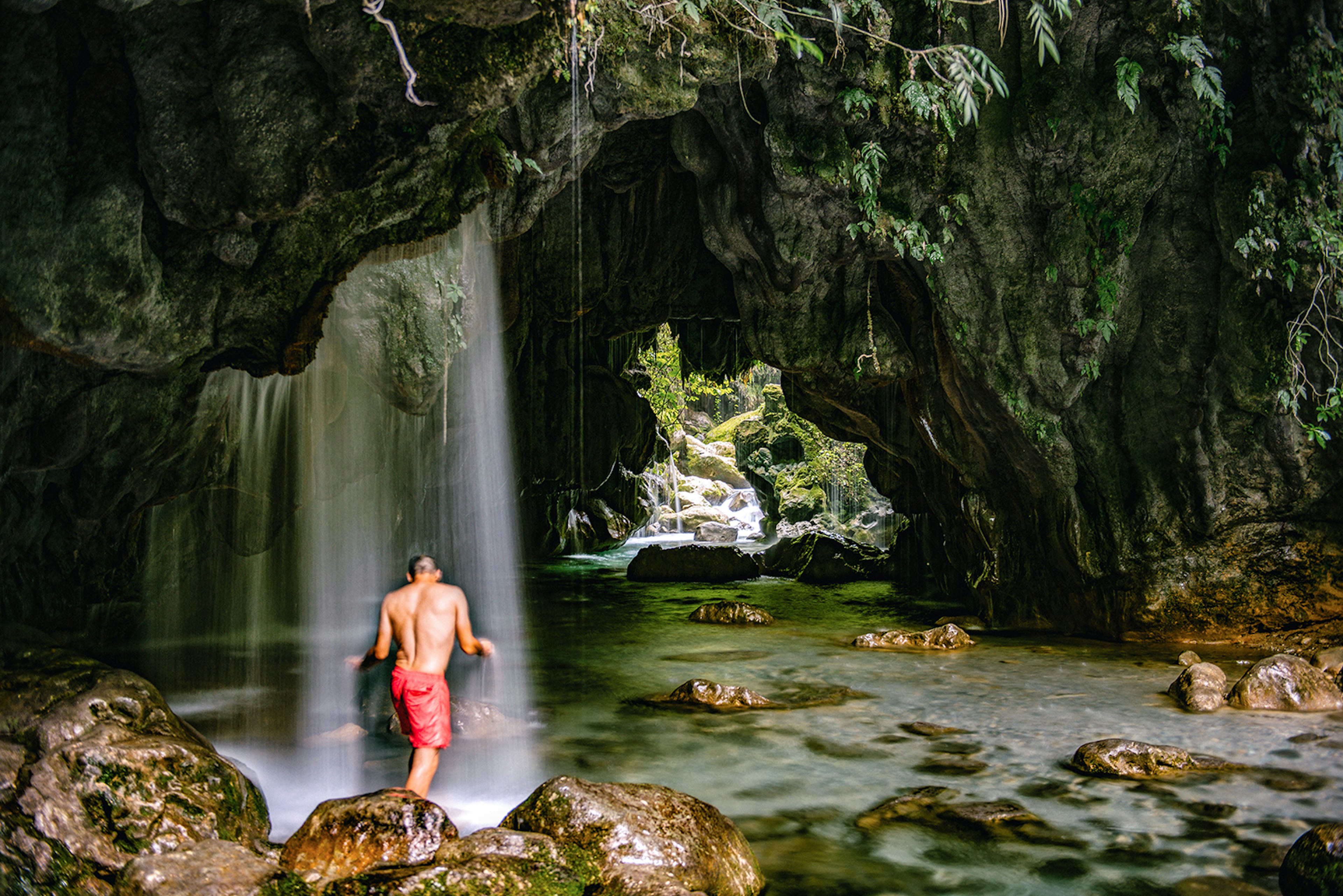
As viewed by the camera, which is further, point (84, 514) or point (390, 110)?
point (84, 514)

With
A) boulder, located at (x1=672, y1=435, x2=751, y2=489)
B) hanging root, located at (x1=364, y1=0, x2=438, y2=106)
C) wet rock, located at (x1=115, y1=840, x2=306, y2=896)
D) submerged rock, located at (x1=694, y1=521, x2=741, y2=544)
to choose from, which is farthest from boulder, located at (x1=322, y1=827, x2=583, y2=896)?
boulder, located at (x1=672, y1=435, x2=751, y2=489)

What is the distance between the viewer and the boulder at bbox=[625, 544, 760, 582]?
60.8ft

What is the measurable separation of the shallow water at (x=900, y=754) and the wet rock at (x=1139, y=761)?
→ 0.47 feet

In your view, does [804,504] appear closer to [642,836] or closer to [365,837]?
[642,836]

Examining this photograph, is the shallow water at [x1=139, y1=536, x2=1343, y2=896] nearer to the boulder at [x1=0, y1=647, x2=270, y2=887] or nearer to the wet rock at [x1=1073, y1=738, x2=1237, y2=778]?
the wet rock at [x1=1073, y1=738, x2=1237, y2=778]

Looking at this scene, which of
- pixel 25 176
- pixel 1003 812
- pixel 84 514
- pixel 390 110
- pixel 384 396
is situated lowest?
pixel 1003 812

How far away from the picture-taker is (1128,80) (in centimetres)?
809

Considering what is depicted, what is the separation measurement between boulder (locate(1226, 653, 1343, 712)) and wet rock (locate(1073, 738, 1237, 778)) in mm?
1660

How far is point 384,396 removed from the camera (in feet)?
29.2

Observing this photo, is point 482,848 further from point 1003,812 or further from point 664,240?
point 664,240

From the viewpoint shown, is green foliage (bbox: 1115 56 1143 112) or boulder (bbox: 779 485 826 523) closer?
green foliage (bbox: 1115 56 1143 112)

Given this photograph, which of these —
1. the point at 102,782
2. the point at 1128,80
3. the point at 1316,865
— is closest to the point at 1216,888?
the point at 1316,865

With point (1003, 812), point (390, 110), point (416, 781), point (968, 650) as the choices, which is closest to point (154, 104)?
point (390, 110)

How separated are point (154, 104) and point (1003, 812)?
658 centimetres
